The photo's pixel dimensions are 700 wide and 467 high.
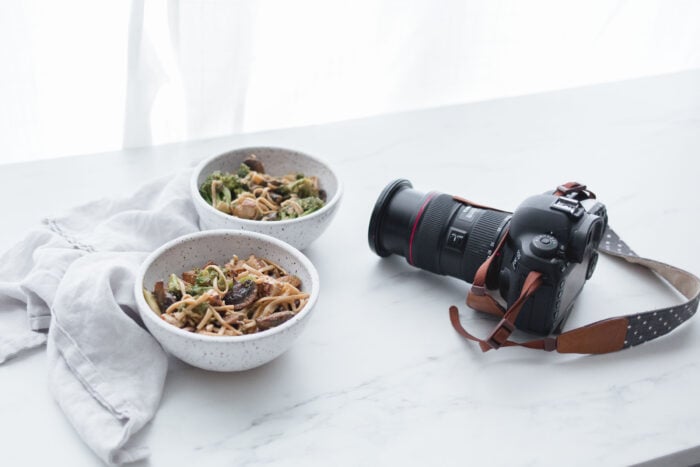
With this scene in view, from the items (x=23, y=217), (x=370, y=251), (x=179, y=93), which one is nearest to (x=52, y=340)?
(x=23, y=217)

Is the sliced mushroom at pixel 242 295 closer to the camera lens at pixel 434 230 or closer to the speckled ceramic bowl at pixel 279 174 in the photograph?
the speckled ceramic bowl at pixel 279 174

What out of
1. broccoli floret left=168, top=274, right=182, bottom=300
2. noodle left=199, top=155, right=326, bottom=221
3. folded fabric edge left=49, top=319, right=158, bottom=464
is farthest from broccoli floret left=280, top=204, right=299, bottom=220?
folded fabric edge left=49, top=319, right=158, bottom=464

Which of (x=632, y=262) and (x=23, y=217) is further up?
(x=632, y=262)

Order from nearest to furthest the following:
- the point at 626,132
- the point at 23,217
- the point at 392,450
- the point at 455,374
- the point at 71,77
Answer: the point at 392,450 < the point at 455,374 < the point at 23,217 < the point at 71,77 < the point at 626,132

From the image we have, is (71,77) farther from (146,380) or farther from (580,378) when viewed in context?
(580,378)

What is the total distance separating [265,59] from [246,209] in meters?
0.47

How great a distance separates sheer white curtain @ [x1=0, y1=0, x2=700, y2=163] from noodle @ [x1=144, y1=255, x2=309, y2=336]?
18.6 inches

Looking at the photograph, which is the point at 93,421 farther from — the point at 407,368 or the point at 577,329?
the point at 577,329

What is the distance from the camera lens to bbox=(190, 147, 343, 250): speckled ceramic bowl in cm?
99

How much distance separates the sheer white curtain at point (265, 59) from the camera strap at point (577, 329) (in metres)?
0.63

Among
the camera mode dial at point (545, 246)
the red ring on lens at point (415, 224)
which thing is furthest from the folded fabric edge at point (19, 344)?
the camera mode dial at point (545, 246)

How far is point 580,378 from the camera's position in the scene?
0.90 metres

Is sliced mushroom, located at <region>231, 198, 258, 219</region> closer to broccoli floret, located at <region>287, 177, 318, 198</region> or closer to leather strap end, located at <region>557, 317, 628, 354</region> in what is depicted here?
broccoli floret, located at <region>287, 177, 318, 198</region>

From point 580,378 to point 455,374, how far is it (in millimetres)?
150
